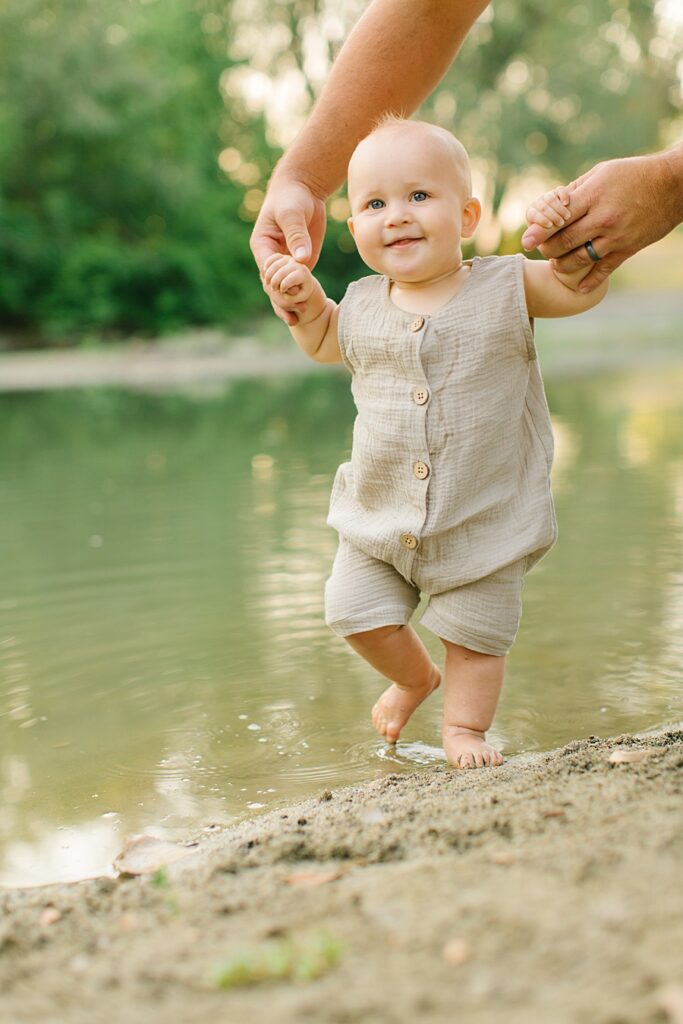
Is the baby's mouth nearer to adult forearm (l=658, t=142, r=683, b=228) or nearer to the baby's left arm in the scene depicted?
the baby's left arm

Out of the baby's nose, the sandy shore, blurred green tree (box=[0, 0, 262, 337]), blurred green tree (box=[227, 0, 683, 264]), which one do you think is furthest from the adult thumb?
blurred green tree (box=[227, 0, 683, 264])

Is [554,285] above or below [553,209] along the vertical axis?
below

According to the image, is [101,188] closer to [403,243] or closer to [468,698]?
[403,243]

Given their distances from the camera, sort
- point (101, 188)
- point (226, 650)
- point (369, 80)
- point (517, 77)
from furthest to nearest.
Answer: point (517, 77) → point (101, 188) → point (226, 650) → point (369, 80)

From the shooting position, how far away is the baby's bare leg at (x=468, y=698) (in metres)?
2.30

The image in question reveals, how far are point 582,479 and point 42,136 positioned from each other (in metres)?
16.1

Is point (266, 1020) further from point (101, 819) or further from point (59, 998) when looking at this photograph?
point (101, 819)

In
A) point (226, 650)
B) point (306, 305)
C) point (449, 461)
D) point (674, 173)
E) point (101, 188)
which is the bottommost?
point (226, 650)

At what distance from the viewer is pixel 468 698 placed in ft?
7.69

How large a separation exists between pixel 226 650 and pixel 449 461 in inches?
40.1

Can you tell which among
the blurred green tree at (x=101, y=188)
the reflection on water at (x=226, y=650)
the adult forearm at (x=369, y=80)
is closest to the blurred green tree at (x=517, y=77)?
the blurred green tree at (x=101, y=188)

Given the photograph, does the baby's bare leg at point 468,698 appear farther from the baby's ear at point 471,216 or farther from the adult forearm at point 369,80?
the adult forearm at point 369,80

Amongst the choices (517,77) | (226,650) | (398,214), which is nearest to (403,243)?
(398,214)

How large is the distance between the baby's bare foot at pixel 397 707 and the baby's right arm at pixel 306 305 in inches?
26.0
